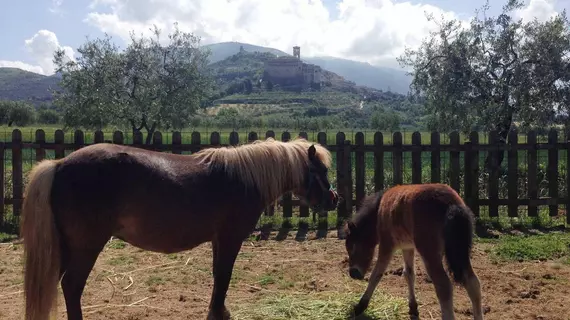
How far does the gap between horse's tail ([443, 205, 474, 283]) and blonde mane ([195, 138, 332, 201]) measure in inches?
63.1

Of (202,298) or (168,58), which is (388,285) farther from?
(168,58)

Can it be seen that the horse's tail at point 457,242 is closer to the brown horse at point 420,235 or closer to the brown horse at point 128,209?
the brown horse at point 420,235

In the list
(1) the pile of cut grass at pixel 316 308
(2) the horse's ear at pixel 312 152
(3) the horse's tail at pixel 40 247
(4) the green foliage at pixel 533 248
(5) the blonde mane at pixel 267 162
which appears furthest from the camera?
(4) the green foliage at pixel 533 248

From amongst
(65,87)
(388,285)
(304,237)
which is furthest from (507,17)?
(65,87)

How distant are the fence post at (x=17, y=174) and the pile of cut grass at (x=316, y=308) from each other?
6339mm

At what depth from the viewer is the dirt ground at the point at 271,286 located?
531 cm

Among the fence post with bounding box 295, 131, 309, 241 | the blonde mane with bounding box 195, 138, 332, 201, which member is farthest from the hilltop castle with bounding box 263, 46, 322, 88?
the blonde mane with bounding box 195, 138, 332, 201

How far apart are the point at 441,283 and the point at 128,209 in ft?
9.40

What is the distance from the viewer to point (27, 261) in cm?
425

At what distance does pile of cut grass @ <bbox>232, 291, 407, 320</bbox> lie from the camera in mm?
5215

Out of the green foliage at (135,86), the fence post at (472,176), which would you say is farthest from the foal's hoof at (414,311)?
the green foliage at (135,86)

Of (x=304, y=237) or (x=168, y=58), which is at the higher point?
(x=168, y=58)

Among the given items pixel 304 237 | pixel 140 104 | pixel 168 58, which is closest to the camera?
pixel 304 237

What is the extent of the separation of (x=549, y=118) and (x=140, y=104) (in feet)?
57.9
